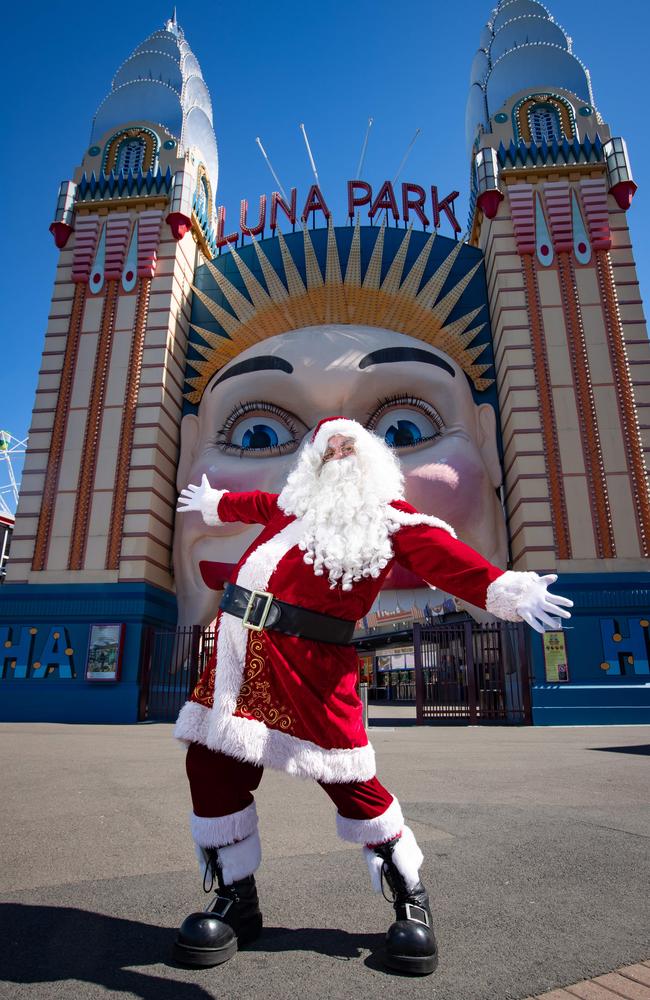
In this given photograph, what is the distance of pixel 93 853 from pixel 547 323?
10699 mm

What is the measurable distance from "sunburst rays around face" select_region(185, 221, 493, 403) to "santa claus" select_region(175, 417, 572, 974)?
9163mm

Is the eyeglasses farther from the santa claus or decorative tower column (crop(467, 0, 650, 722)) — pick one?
decorative tower column (crop(467, 0, 650, 722))

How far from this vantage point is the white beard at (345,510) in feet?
6.69

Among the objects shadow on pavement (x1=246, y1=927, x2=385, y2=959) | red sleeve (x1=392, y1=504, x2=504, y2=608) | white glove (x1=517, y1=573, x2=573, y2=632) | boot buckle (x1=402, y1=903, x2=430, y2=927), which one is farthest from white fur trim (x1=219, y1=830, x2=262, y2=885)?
white glove (x1=517, y1=573, x2=573, y2=632)

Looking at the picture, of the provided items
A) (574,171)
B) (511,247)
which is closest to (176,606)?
(511,247)

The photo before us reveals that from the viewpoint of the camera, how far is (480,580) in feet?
6.44

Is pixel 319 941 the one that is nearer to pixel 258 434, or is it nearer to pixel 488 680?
pixel 488 680

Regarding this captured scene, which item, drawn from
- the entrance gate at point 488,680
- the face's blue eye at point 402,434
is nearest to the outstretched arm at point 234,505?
the face's blue eye at point 402,434

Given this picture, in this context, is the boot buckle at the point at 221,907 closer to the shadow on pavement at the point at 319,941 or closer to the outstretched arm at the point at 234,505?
the shadow on pavement at the point at 319,941

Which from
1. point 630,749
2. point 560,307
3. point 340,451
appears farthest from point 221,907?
point 560,307

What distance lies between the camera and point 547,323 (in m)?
11.0

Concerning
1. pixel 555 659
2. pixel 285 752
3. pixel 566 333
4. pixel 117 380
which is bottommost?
pixel 285 752

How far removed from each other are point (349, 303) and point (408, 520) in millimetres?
9282

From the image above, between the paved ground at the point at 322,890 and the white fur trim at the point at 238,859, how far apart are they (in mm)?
166
